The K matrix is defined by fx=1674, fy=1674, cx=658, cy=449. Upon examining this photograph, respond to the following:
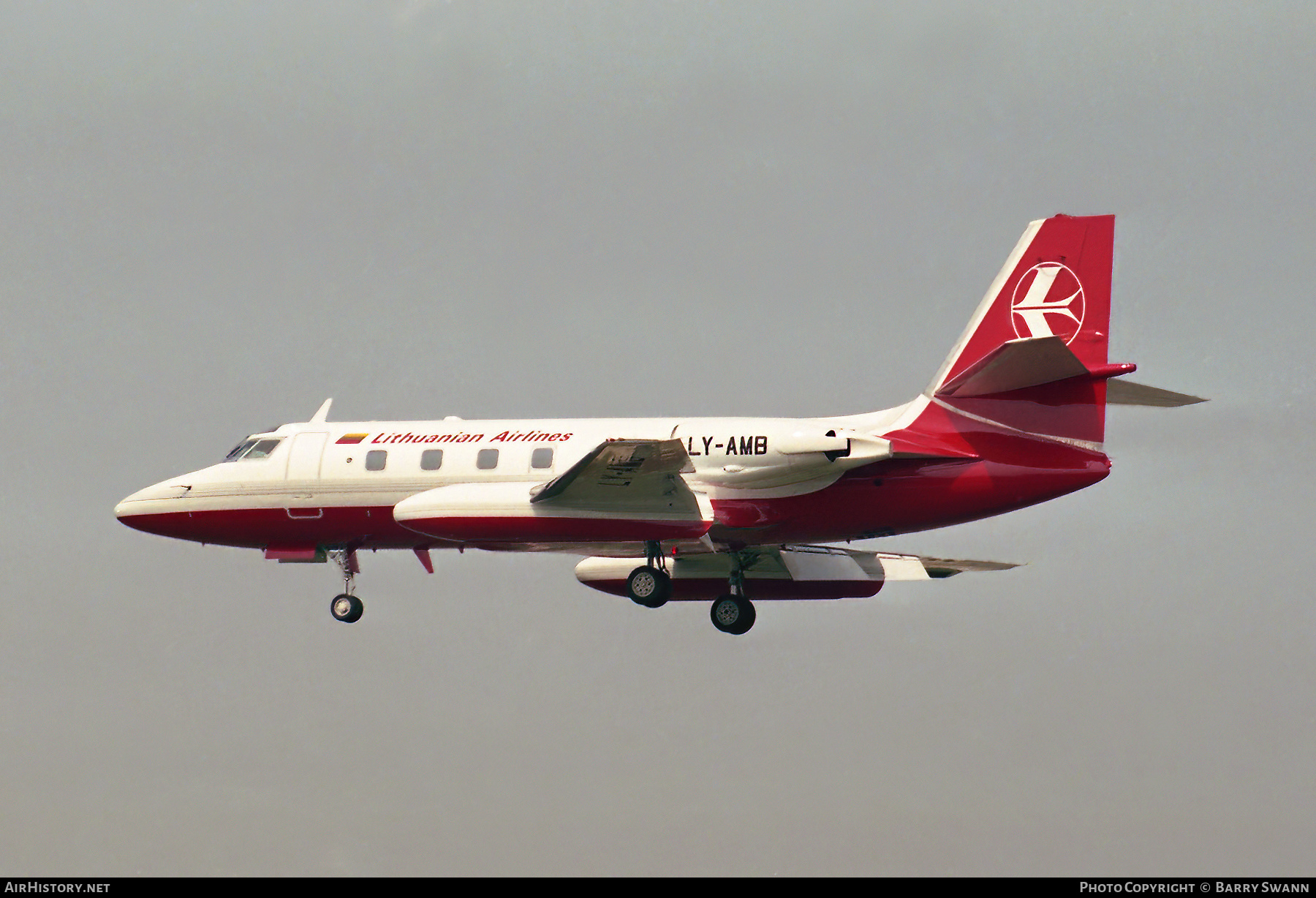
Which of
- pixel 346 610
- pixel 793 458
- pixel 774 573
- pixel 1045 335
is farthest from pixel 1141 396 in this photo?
pixel 346 610

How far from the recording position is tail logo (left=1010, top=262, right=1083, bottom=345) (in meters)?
32.1

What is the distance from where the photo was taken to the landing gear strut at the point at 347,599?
36312mm

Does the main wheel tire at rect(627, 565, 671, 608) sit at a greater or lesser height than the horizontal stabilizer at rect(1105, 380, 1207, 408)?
lesser

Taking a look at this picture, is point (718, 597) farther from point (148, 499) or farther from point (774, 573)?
point (148, 499)

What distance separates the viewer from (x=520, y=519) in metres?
31.6

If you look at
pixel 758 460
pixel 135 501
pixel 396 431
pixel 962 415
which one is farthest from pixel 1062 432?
pixel 135 501

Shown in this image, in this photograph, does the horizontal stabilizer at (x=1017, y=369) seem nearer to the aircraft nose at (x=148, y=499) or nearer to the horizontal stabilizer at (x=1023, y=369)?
the horizontal stabilizer at (x=1023, y=369)

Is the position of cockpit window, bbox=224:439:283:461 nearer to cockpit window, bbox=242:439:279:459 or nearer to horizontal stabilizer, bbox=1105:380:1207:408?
cockpit window, bbox=242:439:279:459

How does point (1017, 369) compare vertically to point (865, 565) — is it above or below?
above

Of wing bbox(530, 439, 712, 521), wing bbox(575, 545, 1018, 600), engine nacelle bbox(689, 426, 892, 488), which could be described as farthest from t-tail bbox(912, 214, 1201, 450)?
wing bbox(575, 545, 1018, 600)

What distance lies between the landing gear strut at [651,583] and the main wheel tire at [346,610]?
6697 millimetres

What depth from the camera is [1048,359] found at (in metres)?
30.0

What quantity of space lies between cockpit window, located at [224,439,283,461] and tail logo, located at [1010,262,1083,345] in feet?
51.9

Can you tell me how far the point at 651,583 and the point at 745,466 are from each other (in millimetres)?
3029
